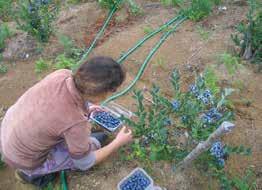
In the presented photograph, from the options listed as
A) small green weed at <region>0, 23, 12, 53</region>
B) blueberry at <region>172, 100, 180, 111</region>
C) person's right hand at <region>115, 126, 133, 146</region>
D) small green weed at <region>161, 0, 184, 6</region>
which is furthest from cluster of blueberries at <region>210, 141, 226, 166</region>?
small green weed at <region>0, 23, 12, 53</region>

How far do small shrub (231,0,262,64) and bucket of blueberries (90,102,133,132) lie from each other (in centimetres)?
112

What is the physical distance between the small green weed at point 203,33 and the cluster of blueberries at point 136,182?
160cm

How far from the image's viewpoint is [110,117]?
3.02m

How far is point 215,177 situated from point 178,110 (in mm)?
499

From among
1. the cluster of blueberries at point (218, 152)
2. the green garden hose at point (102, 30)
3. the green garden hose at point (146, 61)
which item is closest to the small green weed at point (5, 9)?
the green garden hose at point (102, 30)

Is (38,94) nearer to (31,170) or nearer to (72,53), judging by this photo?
(31,170)

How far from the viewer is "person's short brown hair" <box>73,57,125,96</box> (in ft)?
6.93

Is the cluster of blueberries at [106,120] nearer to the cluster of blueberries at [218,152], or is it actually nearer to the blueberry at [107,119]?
the blueberry at [107,119]

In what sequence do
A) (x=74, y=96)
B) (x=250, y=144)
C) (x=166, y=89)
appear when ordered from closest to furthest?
(x=74, y=96)
(x=250, y=144)
(x=166, y=89)

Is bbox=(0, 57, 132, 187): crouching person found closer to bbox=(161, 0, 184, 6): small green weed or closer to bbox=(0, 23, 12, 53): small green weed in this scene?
bbox=(0, 23, 12, 53): small green weed

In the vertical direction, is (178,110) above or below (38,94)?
below

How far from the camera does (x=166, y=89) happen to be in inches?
131

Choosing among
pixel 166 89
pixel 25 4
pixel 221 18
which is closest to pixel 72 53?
pixel 25 4

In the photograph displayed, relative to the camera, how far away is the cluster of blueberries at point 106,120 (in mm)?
2981
